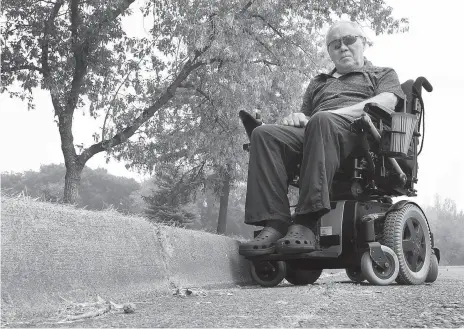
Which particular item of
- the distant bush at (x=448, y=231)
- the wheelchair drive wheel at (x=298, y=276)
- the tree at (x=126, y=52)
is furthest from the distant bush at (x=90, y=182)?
the wheelchair drive wheel at (x=298, y=276)

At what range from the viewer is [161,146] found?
1733 cm

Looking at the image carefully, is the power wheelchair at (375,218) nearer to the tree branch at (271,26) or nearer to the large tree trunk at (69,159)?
the tree branch at (271,26)

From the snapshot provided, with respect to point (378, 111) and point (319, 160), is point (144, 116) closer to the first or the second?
point (378, 111)

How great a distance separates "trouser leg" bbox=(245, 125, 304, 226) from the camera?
3.51 m

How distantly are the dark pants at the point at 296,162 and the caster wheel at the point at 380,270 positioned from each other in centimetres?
53

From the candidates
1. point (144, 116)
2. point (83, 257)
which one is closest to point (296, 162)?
point (83, 257)

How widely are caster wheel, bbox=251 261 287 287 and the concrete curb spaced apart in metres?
0.50

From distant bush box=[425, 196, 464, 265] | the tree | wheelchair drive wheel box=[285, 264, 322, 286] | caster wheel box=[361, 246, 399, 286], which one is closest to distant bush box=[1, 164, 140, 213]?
distant bush box=[425, 196, 464, 265]

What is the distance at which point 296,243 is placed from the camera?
10.6ft

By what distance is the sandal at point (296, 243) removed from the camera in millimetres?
3207

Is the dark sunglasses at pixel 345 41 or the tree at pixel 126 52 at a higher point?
the tree at pixel 126 52

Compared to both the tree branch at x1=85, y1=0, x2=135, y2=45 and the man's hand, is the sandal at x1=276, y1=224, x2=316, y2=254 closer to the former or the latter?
the man's hand

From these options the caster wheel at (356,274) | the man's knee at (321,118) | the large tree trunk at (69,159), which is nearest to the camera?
the man's knee at (321,118)

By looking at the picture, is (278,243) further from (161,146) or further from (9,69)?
(161,146)
